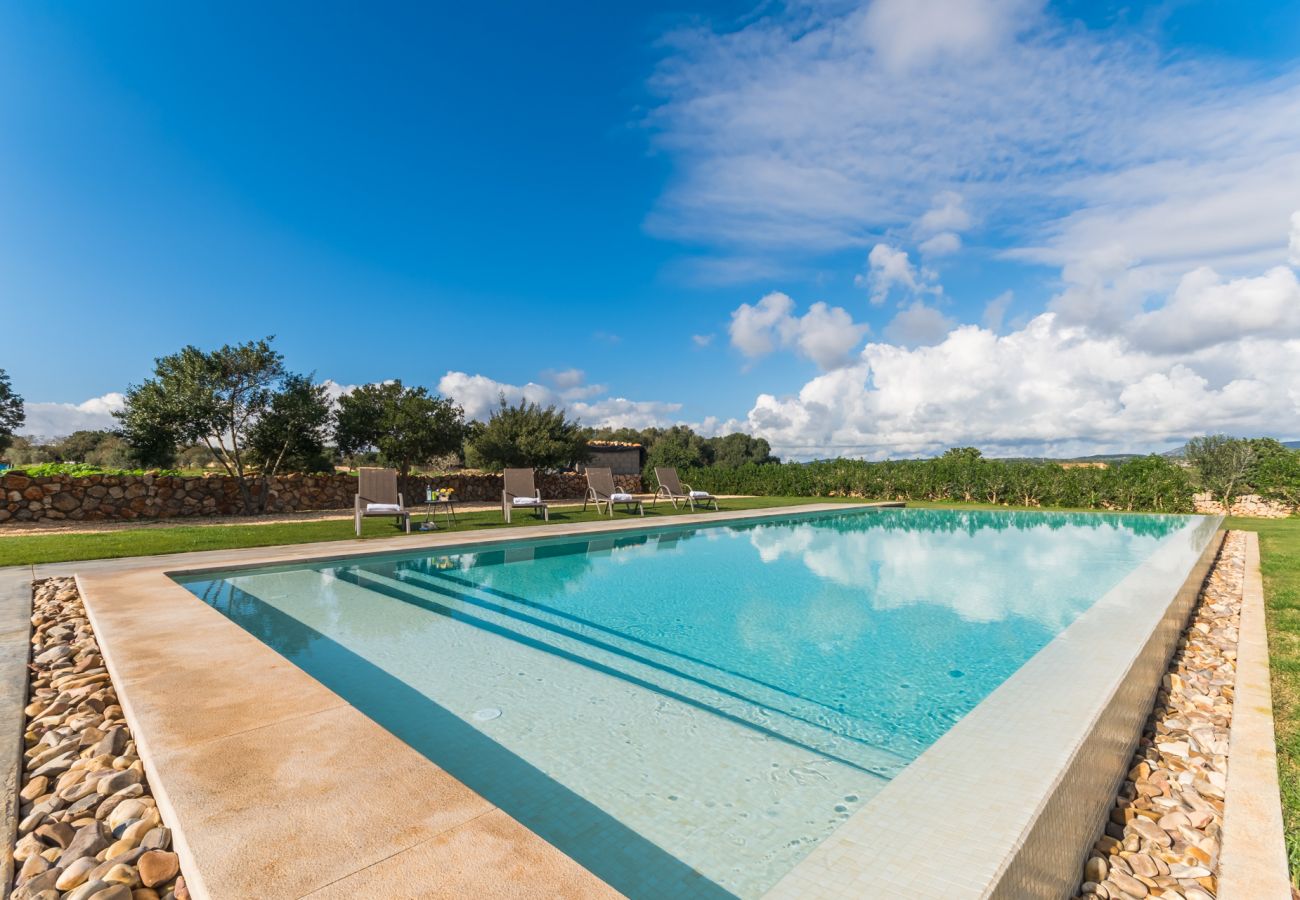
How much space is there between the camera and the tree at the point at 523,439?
20.1 meters

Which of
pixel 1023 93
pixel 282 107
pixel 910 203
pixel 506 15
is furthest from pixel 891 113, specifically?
pixel 282 107

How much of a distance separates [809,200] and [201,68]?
12.9m

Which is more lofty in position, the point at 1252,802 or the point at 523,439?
the point at 523,439

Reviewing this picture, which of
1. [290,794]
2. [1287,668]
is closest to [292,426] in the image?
[290,794]

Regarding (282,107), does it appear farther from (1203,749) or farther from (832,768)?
(1203,749)

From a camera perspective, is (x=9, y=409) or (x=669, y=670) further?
(x=9, y=409)

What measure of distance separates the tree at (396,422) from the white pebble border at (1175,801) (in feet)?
55.6

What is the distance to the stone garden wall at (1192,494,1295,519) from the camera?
15578mm

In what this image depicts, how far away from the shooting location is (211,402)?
11.6 metres

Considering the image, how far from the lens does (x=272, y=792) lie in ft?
5.13

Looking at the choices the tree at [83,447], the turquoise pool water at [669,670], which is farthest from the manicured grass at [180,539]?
the tree at [83,447]

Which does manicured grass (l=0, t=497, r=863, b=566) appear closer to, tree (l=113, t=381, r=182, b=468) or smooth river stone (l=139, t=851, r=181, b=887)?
tree (l=113, t=381, r=182, b=468)

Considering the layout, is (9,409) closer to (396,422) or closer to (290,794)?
(396,422)

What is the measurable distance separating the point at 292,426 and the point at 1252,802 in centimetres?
1491
